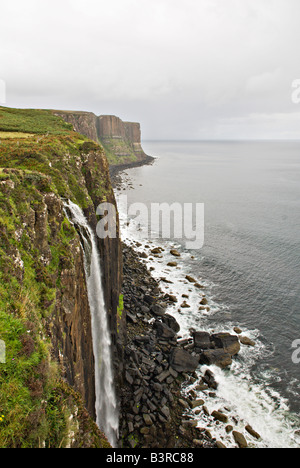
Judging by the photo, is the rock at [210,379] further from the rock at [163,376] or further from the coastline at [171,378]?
the rock at [163,376]

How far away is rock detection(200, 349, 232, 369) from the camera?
23.2 m

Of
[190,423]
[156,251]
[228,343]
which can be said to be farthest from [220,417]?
[156,251]

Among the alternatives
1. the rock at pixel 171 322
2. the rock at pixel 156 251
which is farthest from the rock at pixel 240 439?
the rock at pixel 156 251

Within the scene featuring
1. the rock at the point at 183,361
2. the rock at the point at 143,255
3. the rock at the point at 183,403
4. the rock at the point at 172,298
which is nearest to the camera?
the rock at the point at 183,403

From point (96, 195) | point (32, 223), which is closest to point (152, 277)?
point (96, 195)

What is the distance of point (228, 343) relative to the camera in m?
24.6

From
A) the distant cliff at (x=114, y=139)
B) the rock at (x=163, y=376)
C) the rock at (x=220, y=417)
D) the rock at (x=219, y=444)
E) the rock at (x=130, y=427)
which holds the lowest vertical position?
the rock at (x=219, y=444)

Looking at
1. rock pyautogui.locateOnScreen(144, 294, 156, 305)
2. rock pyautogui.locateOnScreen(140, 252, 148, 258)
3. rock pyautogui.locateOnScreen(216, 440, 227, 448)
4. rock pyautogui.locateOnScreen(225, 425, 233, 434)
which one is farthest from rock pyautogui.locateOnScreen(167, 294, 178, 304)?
rock pyautogui.locateOnScreen(216, 440, 227, 448)

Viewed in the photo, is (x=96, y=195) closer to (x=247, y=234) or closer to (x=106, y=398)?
(x=106, y=398)

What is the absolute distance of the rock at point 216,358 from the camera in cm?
2319

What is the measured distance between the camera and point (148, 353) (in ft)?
76.2

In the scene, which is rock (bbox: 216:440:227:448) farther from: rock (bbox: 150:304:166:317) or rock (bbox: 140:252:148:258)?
rock (bbox: 140:252:148:258)

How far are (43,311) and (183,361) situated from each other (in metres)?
16.6

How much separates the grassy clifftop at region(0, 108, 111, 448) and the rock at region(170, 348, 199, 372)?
395 inches
